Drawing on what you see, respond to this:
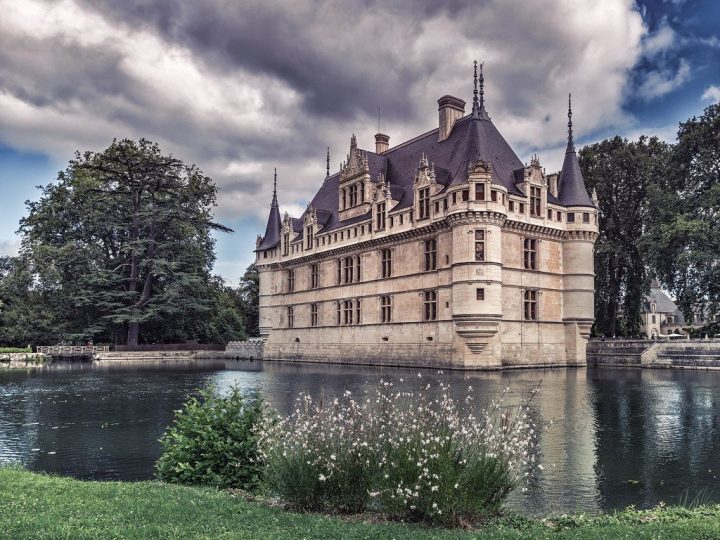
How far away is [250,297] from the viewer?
86.2 metres

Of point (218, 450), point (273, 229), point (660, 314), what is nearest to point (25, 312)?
point (273, 229)

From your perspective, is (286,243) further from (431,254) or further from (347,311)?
(431,254)

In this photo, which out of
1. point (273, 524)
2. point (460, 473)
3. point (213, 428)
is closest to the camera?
point (273, 524)

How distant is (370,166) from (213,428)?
41896 millimetres

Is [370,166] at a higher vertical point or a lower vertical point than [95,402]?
higher

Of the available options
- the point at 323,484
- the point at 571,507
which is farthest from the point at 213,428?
the point at 571,507

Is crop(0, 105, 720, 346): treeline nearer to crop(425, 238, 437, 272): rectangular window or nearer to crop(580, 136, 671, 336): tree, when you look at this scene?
crop(580, 136, 671, 336): tree

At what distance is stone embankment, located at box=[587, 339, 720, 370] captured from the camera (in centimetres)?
3888

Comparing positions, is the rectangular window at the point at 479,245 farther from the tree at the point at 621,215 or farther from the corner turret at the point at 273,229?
the corner turret at the point at 273,229

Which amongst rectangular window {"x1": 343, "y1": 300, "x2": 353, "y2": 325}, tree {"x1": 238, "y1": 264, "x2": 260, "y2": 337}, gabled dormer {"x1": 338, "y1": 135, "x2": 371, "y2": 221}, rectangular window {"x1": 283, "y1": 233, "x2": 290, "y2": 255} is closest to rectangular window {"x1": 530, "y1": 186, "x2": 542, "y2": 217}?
gabled dormer {"x1": 338, "y1": 135, "x2": 371, "y2": 221}

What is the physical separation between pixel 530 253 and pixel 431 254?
6.38 metres

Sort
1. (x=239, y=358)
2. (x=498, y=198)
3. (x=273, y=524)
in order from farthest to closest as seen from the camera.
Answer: (x=239, y=358) → (x=498, y=198) → (x=273, y=524)

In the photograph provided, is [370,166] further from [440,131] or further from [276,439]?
[276,439]

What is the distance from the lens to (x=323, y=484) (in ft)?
25.4
